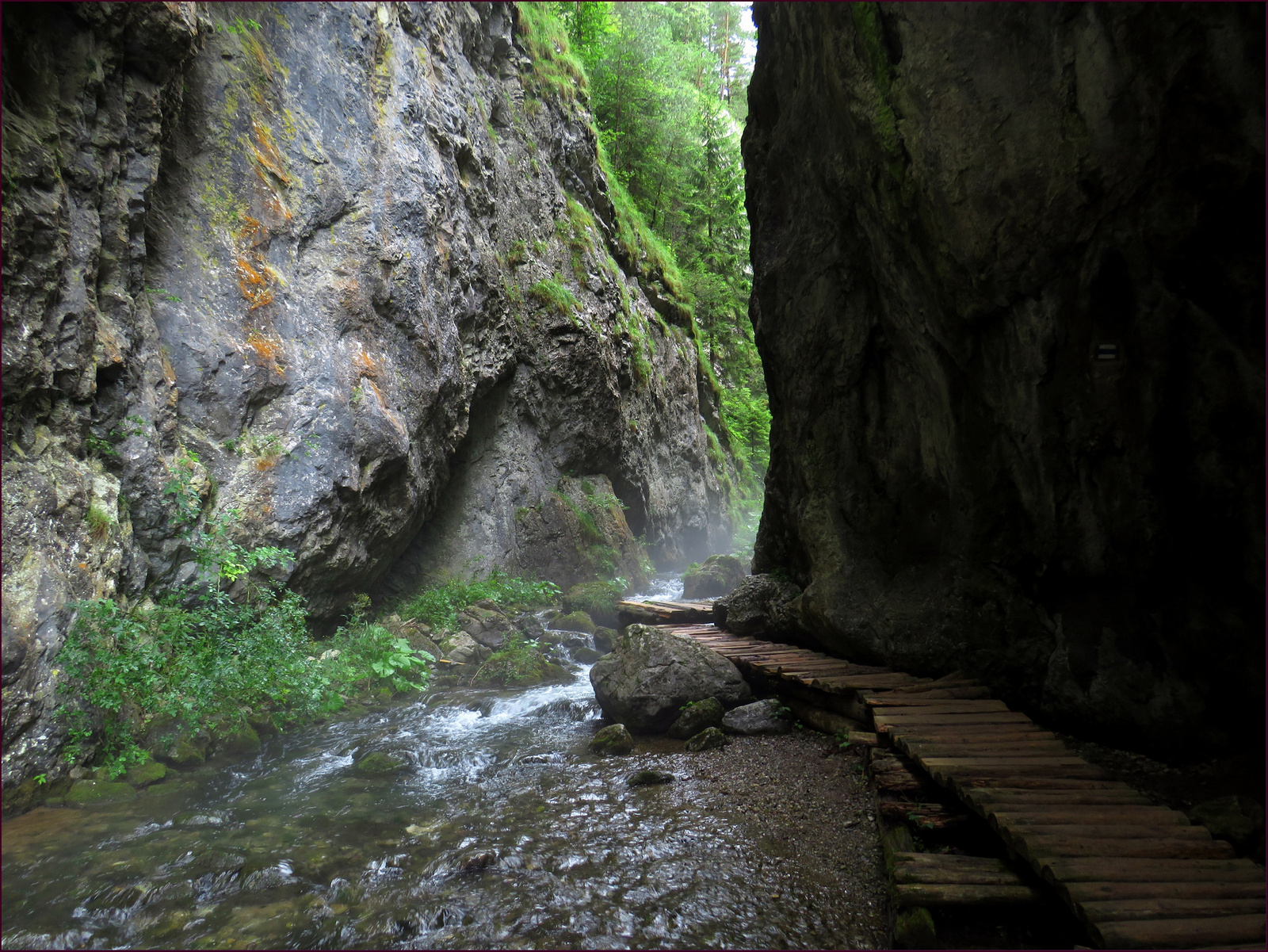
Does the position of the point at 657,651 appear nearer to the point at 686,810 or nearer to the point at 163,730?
the point at 686,810

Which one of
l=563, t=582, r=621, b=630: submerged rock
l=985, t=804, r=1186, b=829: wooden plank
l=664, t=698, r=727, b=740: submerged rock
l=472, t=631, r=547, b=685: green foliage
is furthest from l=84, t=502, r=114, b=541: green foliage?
l=563, t=582, r=621, b=630: submerged rock

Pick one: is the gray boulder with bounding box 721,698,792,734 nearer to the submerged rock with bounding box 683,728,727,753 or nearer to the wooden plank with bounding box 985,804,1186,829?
the submerged rock with bounding box 683,728,727,753

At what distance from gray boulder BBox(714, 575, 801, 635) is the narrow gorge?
0.24 feet

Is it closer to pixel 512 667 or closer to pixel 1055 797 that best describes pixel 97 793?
pixel 512 667

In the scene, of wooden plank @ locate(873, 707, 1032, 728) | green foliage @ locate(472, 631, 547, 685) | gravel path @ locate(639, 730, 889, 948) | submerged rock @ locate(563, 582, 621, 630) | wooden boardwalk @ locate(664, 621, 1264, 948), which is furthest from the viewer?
submerged rock @ locate(563, 582, 621, 630)

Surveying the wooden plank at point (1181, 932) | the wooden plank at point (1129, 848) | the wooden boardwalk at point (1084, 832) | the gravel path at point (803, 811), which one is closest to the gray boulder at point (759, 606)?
the gravel path at point (803, 811)

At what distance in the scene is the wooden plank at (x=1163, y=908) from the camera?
2680 millimetres

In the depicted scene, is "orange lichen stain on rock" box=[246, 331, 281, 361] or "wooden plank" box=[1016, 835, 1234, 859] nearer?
"wooden plank" box=[1016, 835, 1234, 859]

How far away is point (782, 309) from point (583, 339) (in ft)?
26.5

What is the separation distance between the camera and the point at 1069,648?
15.5 feet

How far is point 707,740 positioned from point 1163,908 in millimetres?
4330

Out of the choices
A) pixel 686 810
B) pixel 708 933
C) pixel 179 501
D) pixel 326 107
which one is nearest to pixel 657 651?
pixel 686 810

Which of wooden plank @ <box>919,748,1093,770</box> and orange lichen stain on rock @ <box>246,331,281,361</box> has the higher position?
orange lichen stain on rock @ <box>246,331,281,361</box>

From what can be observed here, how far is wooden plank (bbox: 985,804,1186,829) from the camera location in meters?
3.34
